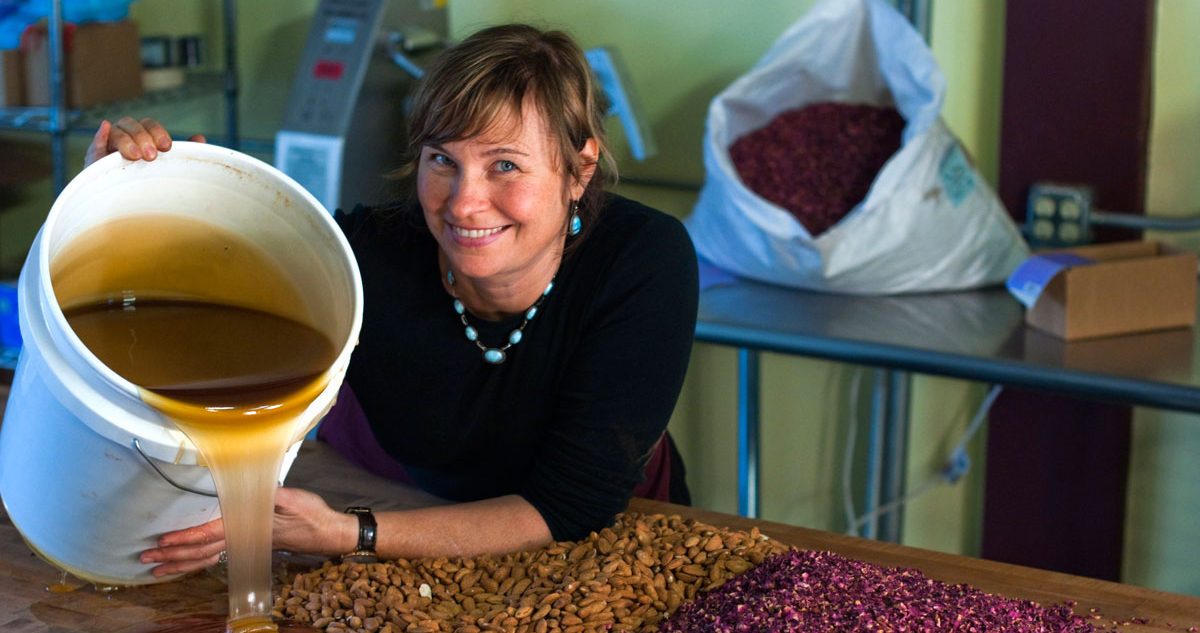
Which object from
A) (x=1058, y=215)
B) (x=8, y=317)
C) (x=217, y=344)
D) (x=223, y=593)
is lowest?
(x=8, y=317)

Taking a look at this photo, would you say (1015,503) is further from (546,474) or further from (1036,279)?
(546,474)

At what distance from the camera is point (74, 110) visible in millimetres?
2461

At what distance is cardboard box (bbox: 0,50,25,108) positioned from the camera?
2494 millimetres

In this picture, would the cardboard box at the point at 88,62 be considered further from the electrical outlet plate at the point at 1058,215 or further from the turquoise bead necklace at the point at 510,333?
the electrical outlet plate at the point at 1058,215

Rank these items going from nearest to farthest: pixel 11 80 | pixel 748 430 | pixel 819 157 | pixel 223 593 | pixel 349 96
Answer: pixel 223 593 < pixel 819 157 < pixel 349 96 < pixel 748 430 < pixel 11 80

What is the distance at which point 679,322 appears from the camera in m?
1.31

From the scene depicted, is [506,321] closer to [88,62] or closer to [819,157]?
[819,157]

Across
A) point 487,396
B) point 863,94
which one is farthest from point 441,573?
point 863,94

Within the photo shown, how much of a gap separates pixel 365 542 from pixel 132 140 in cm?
41

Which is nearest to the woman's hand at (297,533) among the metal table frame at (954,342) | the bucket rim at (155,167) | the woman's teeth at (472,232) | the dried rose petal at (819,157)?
the bucket rim at (155,167)

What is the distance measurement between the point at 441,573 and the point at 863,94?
1319 millimetres

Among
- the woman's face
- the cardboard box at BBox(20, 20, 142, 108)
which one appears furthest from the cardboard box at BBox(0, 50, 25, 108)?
the woman's face

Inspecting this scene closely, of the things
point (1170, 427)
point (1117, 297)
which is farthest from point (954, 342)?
point (1170, 427)

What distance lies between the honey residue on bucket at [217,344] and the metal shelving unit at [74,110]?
1.46m
